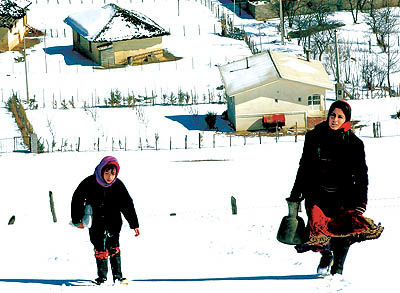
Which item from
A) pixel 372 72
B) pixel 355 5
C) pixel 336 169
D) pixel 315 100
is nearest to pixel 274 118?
pixel 315 100

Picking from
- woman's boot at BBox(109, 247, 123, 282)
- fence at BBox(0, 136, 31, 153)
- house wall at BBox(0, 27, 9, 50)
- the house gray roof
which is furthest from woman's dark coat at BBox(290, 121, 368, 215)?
the house gray roof

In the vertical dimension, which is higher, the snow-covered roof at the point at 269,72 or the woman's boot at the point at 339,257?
the snow-covered roof at the point at 269,72

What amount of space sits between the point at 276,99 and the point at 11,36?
74.6ft

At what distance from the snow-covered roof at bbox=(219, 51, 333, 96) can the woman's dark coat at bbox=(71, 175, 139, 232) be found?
31.4 metres

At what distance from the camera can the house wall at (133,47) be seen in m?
58.3

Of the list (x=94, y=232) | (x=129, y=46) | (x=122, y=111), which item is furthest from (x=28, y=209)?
(x=129, y=46)

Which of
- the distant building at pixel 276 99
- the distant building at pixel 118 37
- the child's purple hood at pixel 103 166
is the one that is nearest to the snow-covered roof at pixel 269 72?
the distant building at pixel 276 99

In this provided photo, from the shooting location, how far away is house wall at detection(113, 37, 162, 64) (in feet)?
191

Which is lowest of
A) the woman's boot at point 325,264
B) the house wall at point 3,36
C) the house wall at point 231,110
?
the woman's boot at point 325,264

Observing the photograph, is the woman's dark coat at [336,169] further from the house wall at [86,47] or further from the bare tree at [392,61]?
the house wall at [86,47]

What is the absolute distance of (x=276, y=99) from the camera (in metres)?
44.8

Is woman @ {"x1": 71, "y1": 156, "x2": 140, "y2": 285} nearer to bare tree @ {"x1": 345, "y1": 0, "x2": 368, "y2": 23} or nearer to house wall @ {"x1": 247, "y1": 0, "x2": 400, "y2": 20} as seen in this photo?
house wall @ {"x1": 247, "y1": 0, "x2": 400, "y2": 20}

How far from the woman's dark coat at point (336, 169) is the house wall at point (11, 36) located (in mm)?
50678

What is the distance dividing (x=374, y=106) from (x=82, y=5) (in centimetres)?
3004
